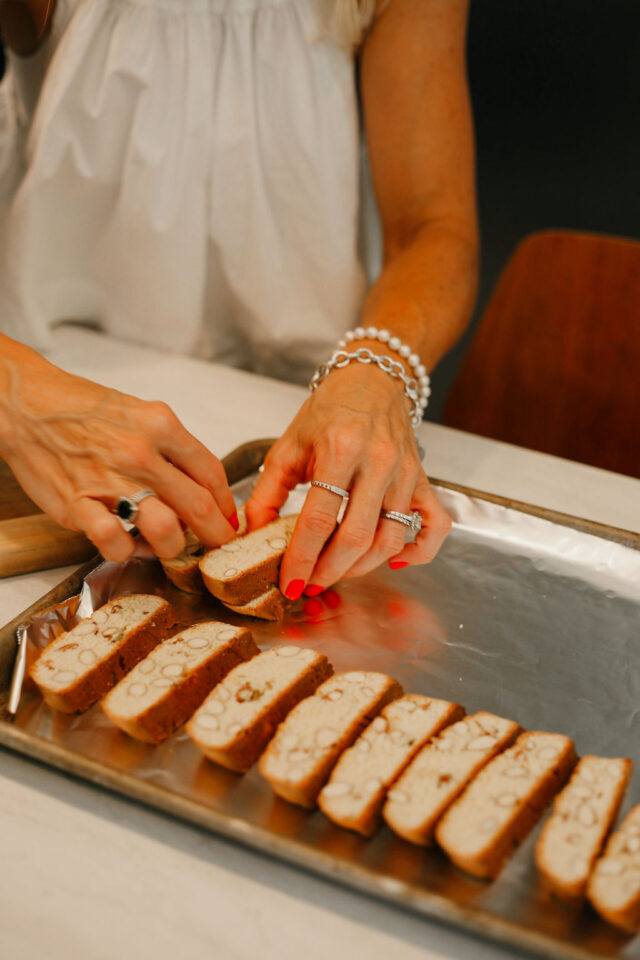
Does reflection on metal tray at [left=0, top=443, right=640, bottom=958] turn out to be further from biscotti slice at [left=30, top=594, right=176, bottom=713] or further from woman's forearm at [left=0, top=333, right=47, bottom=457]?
woman's forearm at [left=0, top=333, right=47, bottom=457]

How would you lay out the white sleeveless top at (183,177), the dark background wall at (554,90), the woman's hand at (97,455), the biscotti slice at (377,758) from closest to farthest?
the biscotti slice at (377,758) < the woman's hand at (97,455) < the white sleeveless top at (183,177) < the dark background wall at (554,90)

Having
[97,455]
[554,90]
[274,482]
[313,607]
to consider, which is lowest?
[313,607]

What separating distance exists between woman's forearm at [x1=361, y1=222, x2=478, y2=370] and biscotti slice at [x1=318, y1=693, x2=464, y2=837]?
0.73 m

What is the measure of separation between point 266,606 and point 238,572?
0.07 meters

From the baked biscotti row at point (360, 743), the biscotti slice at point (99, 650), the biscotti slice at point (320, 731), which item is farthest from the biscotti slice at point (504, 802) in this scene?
the biscotti slice at point (99, 650)

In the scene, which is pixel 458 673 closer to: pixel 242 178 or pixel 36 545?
pixel 36 545

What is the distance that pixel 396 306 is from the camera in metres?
1.63

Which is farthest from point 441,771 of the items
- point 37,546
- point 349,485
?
point 37,546

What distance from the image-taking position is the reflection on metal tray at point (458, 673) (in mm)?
824

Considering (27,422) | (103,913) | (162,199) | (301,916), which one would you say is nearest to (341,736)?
(301,916)

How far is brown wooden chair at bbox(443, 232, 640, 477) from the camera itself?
207 centimetres

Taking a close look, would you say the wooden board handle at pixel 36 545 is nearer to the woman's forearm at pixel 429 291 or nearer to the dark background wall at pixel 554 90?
the woman's forearm at pixel 429 291

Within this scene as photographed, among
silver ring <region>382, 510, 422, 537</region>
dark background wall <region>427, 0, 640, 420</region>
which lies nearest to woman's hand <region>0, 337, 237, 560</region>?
silver ring <region>382, 510, 422, 537</region>

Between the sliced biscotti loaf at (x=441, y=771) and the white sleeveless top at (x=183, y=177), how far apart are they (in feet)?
3.86
